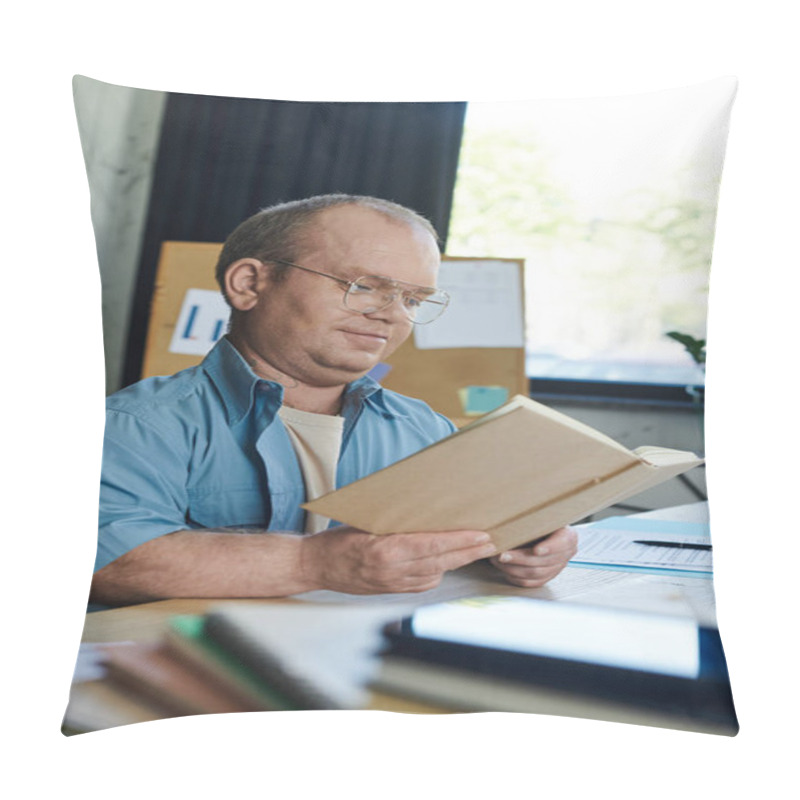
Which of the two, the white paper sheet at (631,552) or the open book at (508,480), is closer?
the open book at (508,480)

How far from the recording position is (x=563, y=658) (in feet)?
5.01

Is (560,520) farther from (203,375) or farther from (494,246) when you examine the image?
(203,375)

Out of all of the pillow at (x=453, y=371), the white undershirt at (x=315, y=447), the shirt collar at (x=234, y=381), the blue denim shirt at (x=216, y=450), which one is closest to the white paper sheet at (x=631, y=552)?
the pillow at (x=453, y=371)

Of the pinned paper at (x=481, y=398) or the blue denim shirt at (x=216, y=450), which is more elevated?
the pinned paper at (x=481, y=398)

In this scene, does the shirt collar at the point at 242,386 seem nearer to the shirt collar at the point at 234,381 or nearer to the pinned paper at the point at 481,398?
the shirt collar at the point at 234,381

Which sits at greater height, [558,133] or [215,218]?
[558,133]

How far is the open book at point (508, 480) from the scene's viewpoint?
4.77 feet

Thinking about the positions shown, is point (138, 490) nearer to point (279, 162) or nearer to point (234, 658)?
point (234, 658)

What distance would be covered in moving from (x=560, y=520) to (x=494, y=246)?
443 mm

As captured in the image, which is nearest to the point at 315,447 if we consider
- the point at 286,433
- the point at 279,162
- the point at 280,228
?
the point at 286,433

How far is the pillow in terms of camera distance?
60.3 inches

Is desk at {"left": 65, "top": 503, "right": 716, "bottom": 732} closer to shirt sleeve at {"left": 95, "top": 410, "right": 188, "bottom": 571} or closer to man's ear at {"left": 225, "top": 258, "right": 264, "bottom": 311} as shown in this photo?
shirt sleeve at {"left": 95, "top": 410, "right": 188, "bottom": 571}

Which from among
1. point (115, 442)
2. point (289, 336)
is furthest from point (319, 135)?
point (115, 442)

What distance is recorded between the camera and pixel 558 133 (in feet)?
5.20
